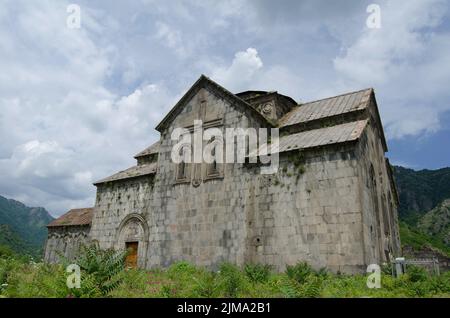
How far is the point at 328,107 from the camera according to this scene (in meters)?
17.0

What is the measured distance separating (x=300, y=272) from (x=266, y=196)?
3.88 meters

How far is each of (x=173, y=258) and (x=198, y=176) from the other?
3942mm

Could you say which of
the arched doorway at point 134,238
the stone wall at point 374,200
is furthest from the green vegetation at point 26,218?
the stone wall at point 374,200

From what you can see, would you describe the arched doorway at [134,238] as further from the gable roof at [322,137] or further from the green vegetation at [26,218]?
the green vegetation at [26,218]

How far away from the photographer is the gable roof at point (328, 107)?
1584cm

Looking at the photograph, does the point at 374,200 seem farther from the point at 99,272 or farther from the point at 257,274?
the point at 99,272

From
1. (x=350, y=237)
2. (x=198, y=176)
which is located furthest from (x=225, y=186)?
(x=350, y=237)

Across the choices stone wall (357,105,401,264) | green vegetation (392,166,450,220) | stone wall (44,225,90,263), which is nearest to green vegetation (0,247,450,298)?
stone wall (357,105,401,264)

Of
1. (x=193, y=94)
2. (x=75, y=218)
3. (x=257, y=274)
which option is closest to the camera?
(x=257, y=274)

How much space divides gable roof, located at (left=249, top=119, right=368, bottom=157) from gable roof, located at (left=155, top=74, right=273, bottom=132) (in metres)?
1.52

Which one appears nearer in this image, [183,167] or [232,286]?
[232,286]

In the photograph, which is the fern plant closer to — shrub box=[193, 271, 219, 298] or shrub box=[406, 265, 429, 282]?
shrub box=[193, 271, 219, 298]

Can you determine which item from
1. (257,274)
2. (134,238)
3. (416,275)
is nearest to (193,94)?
(134,238)
